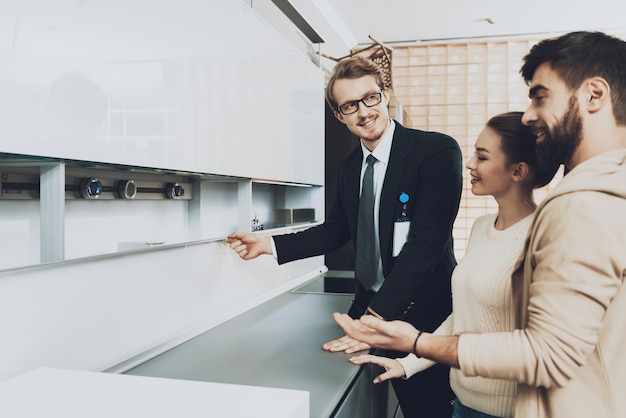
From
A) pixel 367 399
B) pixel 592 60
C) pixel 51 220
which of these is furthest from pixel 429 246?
pixel 51 220

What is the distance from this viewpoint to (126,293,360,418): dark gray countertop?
3.95 feet

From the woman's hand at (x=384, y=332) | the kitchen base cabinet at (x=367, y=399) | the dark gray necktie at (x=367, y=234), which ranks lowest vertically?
the kitchen base cabinet at (x=367, y=399)

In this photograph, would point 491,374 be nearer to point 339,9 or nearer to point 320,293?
point 320,293

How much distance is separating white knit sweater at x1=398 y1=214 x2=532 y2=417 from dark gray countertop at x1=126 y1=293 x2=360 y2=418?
283 mm

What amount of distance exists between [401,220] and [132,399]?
1.06 meters

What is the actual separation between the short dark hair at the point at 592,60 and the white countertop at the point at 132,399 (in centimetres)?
71

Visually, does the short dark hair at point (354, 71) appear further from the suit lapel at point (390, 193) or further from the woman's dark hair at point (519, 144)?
the woman's dark hair at point (519, 144)

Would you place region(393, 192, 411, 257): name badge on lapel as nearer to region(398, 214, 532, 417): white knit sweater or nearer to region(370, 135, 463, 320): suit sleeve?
region(370, 135, 463, 320): suit sleeve

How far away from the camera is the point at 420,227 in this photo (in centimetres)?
160

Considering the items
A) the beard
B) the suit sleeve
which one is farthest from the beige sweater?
the suit sleeve

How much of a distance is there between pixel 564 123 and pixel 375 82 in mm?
902

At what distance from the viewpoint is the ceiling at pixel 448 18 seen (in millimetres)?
3859

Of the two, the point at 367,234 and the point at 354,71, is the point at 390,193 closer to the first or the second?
the point at 367,234

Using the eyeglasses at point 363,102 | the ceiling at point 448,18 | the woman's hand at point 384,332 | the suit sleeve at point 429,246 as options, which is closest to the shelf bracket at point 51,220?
→ the woman's hand at point 384,332
